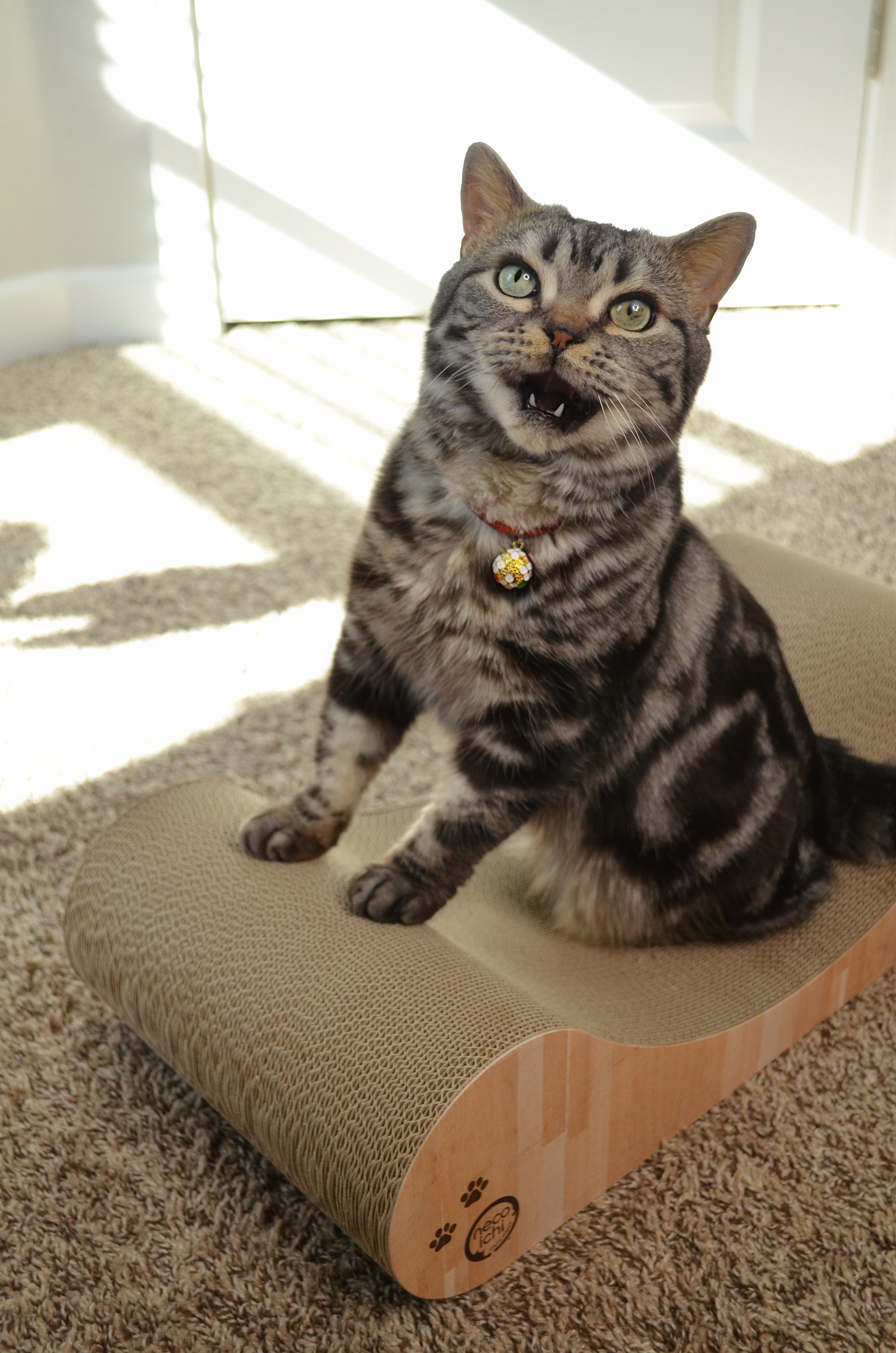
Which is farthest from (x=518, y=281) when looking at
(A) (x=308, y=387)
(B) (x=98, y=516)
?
(A) (x=308, y=387)

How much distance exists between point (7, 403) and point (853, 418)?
6.56ft

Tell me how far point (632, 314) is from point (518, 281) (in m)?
0.10

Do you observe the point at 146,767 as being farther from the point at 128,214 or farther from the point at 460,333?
the point at 128,214

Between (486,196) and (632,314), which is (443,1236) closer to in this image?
(632,314)

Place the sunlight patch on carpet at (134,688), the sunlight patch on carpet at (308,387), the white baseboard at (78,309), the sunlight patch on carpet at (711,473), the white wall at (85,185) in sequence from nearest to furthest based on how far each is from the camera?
the sunlight patch on carpet at (134,688), the sunlight patch on carpet at (711,473), the sunlight patch on carpet at (308,387), the white wall at (85,185), the white baseboard at (78,309)

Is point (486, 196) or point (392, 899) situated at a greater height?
point (486, 196)

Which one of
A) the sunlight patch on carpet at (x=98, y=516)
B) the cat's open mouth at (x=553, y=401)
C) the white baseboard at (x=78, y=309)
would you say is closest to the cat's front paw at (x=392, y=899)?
the cat's open mouth at (x=553, y=401)

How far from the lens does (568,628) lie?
42.2 inches

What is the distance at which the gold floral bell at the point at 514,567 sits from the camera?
3.47 feet

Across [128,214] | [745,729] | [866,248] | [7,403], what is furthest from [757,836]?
[866,248]

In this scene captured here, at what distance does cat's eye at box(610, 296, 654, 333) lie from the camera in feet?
3.33

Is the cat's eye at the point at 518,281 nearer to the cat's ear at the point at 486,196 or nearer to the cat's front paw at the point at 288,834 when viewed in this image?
the cat's ear at the point at 486,196

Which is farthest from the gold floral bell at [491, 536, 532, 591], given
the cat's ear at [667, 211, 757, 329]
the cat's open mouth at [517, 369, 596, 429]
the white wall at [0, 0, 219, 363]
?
the white wall at [0, 0, 219, 363]

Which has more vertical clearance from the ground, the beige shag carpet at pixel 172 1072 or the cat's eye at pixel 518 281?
the cat's eye at pixel 518 281
